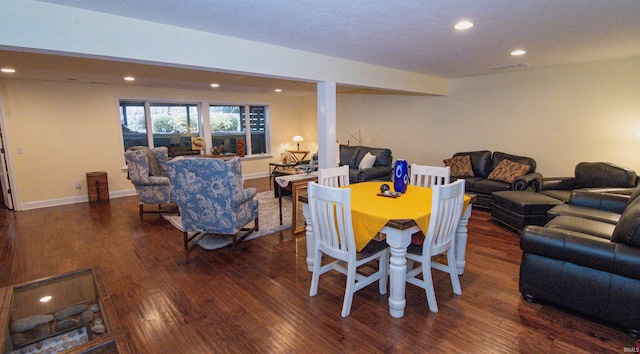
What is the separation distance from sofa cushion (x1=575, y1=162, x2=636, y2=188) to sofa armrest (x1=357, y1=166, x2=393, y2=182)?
2.78 metres

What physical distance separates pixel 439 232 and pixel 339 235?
76 cm

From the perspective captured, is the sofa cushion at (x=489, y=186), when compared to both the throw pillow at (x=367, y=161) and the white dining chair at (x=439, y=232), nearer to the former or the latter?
the throw pillow at (x=367, y=161)

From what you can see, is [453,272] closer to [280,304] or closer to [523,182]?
[280,304]

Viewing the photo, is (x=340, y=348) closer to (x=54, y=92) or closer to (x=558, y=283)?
(x=558, y=283)

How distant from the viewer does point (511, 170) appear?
519 centimetres

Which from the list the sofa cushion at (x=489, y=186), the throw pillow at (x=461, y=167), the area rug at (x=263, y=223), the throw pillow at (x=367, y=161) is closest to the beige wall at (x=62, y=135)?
the area rug at (x=263, y=223)

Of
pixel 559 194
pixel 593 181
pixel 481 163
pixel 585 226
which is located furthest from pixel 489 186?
pixel 585 226

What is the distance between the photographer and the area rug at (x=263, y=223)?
13.1 ft

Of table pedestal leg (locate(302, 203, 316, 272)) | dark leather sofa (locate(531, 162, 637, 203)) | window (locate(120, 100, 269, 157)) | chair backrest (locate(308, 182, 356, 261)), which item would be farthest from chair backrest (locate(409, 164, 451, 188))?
window (locate(120, 100, 269, 157))

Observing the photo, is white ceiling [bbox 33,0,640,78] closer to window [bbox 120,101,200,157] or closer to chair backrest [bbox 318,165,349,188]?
chair backrest [bbox 318,165,349,188]

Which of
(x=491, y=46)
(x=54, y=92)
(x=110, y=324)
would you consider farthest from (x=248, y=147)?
→ (x=110, y=324)

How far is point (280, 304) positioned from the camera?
262cm

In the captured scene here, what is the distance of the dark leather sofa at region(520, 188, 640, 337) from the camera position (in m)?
2.10

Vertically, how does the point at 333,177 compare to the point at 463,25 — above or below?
below
